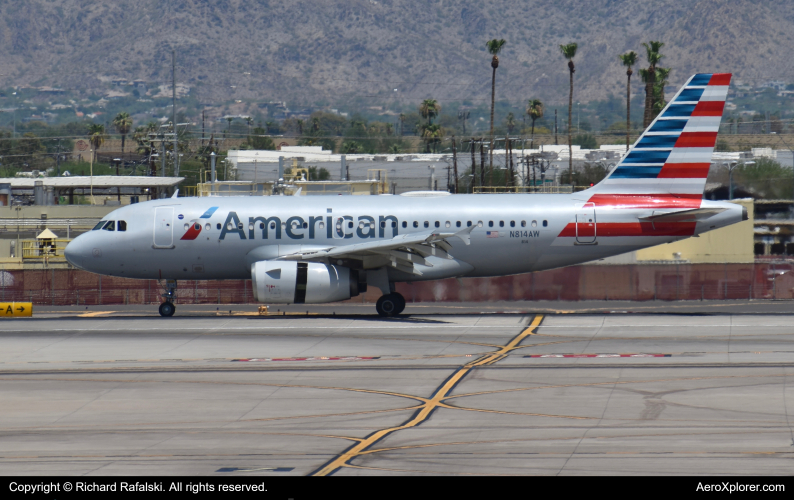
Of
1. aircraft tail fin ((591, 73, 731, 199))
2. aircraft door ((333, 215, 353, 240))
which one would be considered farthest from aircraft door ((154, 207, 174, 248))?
aircraft tail fin ((591, 73, 731, 199))

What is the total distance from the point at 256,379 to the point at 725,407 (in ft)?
35.7

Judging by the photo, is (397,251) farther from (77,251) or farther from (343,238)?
(77,251)

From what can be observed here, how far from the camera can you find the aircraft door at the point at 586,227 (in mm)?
36688

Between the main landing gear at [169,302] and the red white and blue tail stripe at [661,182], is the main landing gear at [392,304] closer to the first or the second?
the red white and blue tail stripe at [661,182]

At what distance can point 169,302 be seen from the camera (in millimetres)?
37906

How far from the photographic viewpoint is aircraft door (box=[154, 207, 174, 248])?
3675 centimetres

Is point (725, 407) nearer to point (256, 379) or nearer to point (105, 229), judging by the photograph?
point (256, 379)

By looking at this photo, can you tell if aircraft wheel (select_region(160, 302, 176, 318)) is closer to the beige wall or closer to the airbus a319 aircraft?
the airbus a319 aircraft

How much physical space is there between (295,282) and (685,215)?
14.8 metres

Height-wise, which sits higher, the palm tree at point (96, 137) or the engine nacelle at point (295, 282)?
the palm tree at point (96, 137)

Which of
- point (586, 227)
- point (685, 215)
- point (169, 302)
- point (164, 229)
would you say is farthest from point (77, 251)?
point (685, 215)

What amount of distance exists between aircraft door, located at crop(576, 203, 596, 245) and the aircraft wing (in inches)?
168

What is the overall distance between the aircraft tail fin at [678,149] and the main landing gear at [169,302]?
17182mm

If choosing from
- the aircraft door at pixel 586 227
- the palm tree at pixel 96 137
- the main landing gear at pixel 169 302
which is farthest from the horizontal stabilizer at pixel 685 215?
the palm tree at pixel 96 137
